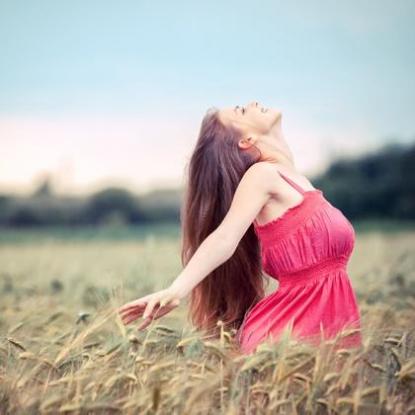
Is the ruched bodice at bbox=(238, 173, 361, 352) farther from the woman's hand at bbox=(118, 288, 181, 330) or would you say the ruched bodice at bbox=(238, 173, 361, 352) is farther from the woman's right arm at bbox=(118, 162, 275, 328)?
the woman's hand at bbox=(118, 288, 181, 330)

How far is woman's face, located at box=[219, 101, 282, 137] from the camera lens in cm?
227

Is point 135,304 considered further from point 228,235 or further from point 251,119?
point 251,119

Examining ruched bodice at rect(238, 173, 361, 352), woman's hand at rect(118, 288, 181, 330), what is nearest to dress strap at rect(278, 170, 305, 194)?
ruched bodice at rect(238, 173, 361, 352)

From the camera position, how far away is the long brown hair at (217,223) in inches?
89.1

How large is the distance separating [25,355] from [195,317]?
2.46 feet

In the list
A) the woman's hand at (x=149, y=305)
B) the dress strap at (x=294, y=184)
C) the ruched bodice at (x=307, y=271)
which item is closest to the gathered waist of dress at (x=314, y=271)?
the ruched bodice at (x=307, y=271)

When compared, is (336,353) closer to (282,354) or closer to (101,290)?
(282,354)

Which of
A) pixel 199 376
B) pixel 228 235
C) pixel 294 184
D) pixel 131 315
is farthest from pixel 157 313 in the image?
pixel 294 184

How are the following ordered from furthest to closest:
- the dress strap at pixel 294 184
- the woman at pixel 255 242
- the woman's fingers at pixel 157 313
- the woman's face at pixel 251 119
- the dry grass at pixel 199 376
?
the woman's face at pixel 251 119
the dress strap at pixel 294 184
the woman at pixel 255 242
the woman's fingers at pixel 157 313
the dry grass at pixel 199 376

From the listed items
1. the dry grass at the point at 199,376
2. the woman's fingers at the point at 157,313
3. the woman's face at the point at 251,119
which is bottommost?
the dry grass at the point at 199,376

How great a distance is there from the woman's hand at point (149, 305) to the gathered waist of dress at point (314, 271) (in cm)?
39

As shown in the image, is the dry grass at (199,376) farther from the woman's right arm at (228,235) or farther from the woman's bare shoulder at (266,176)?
the woman's bare shoulder at (266,176)

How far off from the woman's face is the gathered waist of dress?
1.38 feet

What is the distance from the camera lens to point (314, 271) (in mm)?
2172
